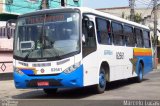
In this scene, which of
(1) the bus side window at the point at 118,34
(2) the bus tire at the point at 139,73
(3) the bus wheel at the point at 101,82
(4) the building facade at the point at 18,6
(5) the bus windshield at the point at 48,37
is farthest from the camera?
(4) the building facade at the point at 18,6

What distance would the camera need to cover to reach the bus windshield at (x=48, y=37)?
13523 mm

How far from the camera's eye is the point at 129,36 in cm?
1894

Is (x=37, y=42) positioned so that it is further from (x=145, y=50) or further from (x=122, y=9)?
(x=122, y=9)

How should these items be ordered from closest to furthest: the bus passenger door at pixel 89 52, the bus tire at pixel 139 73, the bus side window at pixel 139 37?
the bus passenger door at pixel 89 52 < the bus side window at pixel 139 37 < the bus tire at pixel 139 73

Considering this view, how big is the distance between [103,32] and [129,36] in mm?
3548

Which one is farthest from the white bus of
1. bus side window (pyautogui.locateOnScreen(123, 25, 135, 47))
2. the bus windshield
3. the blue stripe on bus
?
the blue stripe on bus

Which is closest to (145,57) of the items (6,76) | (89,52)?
(89,52)

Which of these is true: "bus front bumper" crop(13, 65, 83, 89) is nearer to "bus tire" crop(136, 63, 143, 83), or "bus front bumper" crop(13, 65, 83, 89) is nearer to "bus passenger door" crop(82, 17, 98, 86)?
"bus passenger door" crop(82, 17, 98, 86)

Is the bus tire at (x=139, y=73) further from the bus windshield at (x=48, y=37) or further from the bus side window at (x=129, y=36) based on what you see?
the bus windshield at (x=48, y=37)

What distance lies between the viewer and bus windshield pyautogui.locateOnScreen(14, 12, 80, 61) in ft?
44.4

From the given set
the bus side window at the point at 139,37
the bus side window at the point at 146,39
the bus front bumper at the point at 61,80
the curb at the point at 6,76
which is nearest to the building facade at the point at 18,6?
the curb at the point at 6,76

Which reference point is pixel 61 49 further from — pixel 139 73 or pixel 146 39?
pixel 146 39

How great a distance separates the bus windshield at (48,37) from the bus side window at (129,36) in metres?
5.17

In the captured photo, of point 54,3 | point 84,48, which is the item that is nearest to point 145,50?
point 84,48
